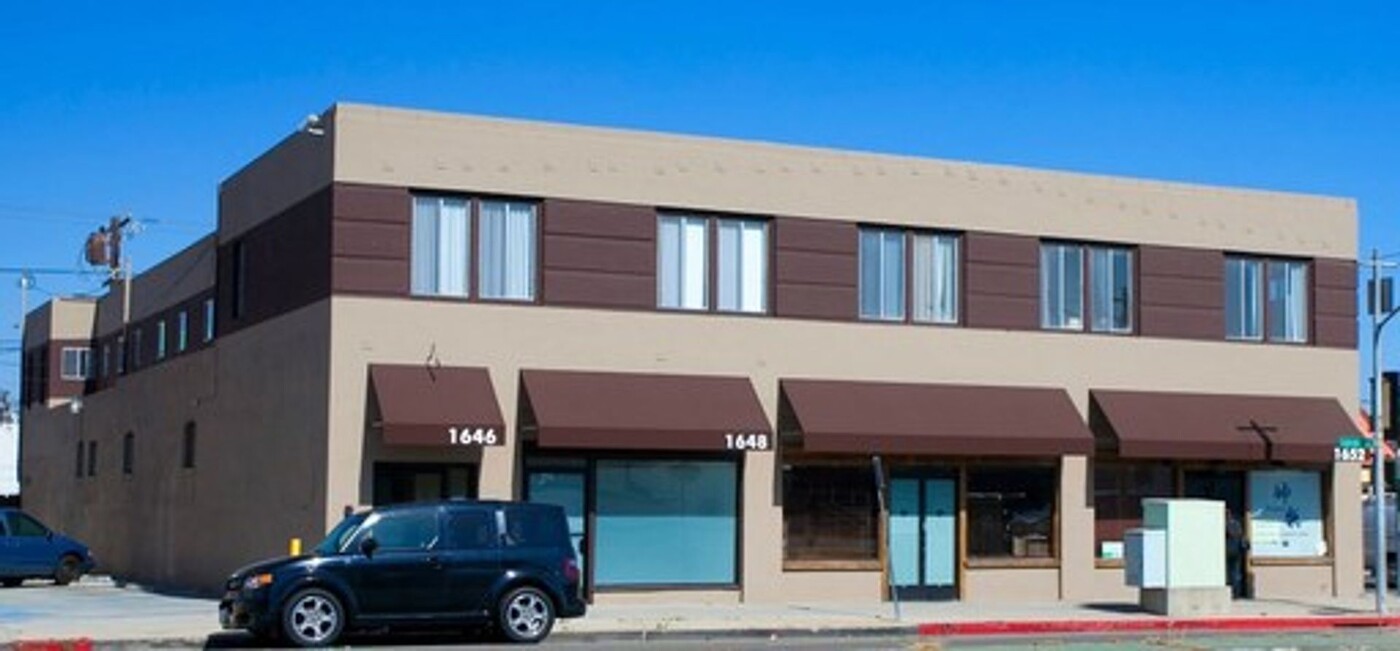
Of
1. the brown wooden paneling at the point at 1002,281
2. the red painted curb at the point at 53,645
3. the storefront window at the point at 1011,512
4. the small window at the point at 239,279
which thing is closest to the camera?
the red painted curb at the point at 53,645

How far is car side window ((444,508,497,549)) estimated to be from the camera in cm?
2278

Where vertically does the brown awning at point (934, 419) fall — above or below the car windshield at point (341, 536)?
above

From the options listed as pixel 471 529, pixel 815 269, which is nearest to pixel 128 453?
pixel 815 269

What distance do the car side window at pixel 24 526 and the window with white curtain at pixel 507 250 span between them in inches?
580

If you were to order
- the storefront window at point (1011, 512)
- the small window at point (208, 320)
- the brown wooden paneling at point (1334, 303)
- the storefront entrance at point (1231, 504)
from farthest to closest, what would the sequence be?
the small window at point (208, 320) < the brown wooden paneling at point (1334, 303) < the storefront entrance at point (1231, 504) < the storefront window at point (1011, 512)

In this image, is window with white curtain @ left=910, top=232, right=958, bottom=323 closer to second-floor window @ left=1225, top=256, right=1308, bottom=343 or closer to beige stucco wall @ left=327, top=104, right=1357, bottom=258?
beige stucco wall @ left=327, top=104, right=1357, bottom=258

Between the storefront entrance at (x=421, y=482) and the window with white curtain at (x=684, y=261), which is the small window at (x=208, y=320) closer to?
the storefront entrance at (x=421, y=482)

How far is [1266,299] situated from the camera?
34.5 metres

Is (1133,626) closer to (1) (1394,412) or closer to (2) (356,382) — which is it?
(1) (1394,412)

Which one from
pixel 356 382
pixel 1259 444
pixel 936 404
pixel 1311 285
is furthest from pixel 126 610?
pixel 1311 285

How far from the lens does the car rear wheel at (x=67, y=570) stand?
38.6m

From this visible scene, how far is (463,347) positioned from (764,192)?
5482 millimetres

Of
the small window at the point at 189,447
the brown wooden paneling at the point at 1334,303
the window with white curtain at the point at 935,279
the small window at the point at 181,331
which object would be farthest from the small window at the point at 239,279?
the brown wooden paneling at the point at 1334,303

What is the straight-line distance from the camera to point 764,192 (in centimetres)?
3034
